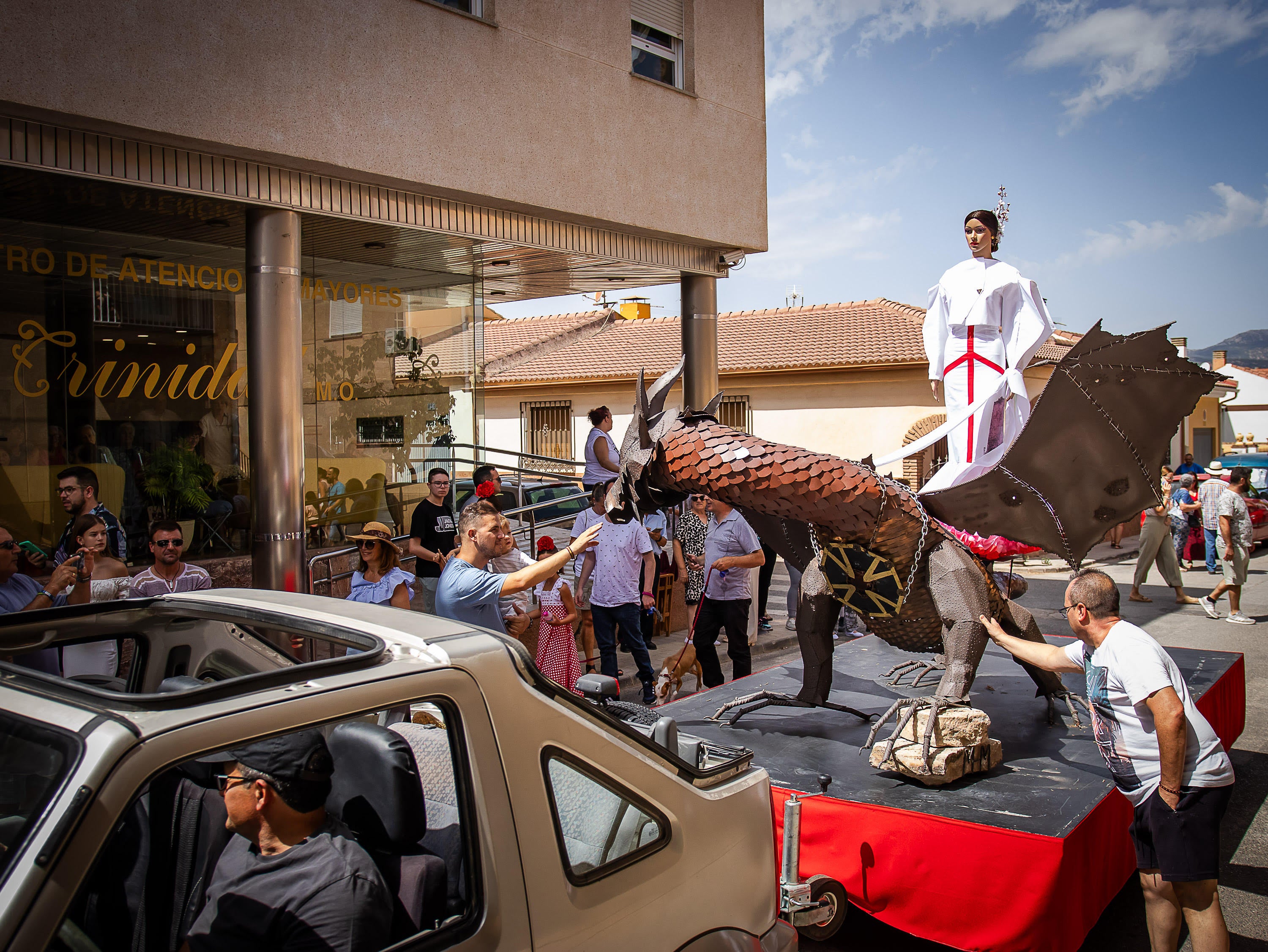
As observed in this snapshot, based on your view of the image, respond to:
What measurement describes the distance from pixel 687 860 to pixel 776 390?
20.9m

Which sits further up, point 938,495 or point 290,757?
point 938,495

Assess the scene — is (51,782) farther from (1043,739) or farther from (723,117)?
(723,117)

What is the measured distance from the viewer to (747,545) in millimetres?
7207

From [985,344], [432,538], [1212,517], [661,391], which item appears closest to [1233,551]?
[1212,517]

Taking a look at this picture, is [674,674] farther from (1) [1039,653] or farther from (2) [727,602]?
(1) [1039,653]

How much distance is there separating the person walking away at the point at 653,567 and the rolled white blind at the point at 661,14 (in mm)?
4724

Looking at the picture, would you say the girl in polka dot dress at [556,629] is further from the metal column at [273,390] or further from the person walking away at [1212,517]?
the person walking away at [1212,517]

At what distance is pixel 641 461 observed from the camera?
4.25m

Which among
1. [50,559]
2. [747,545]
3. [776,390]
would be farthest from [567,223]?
[776,390]

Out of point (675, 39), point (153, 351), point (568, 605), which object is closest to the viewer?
point (568, 605)

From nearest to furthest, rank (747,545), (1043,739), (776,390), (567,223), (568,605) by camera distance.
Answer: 1. (1043,739)
2. (568,605)
3. (747,545)
4. (567,223)
5. (776,390)

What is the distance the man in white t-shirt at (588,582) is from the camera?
729 centimetres

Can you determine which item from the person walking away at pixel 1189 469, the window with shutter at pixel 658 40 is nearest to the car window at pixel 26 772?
the window with shutter at pixel 658 40

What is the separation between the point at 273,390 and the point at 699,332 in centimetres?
480
